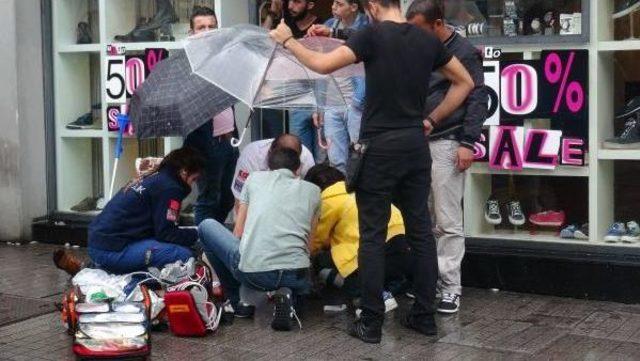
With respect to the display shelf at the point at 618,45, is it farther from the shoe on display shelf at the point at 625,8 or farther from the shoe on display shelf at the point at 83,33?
the shoe on display shelf at the point at 83,33

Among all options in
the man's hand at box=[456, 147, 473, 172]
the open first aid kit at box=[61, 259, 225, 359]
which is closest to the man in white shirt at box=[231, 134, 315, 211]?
the open first aid kit at box=[61, 259, 225, 359]

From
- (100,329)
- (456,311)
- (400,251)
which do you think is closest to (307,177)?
(400,251)

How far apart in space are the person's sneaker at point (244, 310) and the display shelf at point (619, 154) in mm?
2482

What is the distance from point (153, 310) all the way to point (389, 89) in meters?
1.91

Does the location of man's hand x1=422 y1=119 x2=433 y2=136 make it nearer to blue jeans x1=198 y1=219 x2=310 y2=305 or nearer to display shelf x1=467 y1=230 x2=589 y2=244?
blue jeans x1=198 y1=219 x2=310 y2=305

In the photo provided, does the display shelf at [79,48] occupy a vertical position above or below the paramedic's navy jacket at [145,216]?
above

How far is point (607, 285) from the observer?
707cm

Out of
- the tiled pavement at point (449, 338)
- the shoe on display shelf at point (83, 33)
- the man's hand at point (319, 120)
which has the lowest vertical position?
the tiled pavement at point (449, 338)

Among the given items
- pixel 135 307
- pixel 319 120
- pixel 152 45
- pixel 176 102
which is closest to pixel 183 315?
pixel 135 307

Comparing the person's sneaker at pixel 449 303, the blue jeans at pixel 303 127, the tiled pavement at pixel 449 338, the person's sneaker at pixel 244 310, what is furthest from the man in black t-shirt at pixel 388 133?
the blue jeans at pixel 303 127

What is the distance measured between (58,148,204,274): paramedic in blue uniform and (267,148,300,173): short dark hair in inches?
Answer: 19.8

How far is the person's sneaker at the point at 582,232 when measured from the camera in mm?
7328

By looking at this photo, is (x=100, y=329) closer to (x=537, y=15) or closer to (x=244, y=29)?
(x=244, y=29)

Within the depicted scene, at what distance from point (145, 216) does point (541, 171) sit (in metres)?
→ 2.63
